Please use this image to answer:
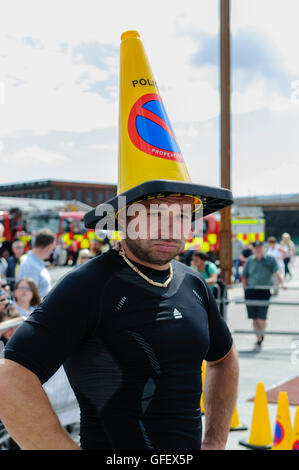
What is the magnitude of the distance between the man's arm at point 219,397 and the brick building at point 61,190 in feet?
177

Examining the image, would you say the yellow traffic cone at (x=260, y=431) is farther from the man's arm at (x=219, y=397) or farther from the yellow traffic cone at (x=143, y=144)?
the yellow traffic cone at (x=143, y=144)

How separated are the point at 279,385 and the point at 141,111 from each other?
535cm

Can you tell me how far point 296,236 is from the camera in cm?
6225

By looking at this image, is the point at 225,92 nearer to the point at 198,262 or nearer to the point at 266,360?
the point at 198,262

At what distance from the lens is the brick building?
185ft

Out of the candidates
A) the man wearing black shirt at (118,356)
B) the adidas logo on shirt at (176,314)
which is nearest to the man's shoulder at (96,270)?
the man wearing black shirt at (118,356)

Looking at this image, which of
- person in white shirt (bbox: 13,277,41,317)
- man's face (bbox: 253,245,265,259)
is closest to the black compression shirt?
person in white shirt (bbox: 13,277,41,317)

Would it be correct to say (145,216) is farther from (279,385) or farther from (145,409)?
(279,385)

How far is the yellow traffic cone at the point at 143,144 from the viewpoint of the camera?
6.52ft

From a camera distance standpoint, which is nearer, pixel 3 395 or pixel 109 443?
pixel 3 395

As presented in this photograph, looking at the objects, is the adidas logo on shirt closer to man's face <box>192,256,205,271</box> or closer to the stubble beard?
the stubble beard

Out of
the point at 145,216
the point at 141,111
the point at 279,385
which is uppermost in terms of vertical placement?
the point at 141,111

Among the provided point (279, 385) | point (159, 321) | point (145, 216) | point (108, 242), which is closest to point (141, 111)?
point (145, 216)
